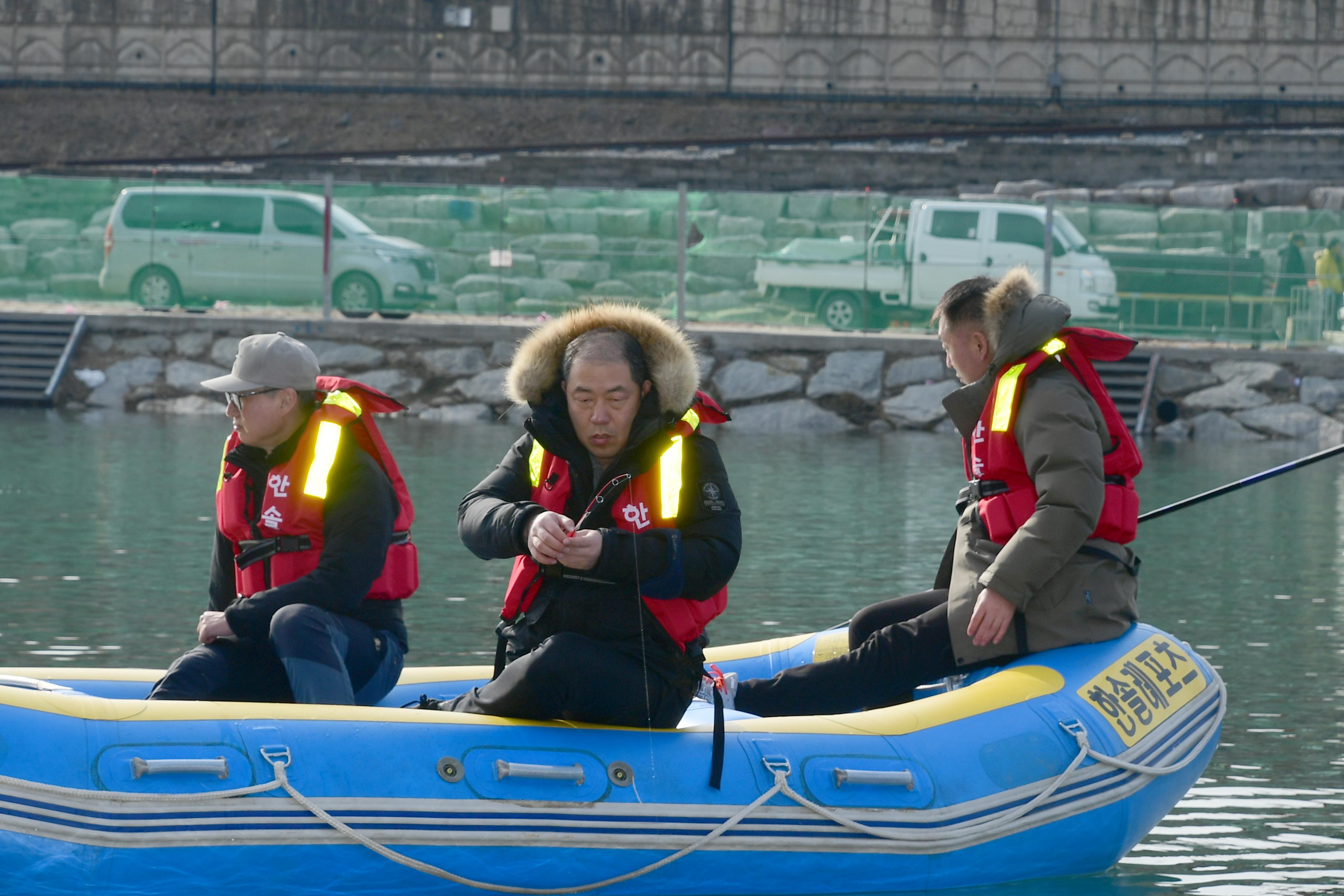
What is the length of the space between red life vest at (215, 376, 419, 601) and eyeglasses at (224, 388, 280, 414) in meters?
0.10

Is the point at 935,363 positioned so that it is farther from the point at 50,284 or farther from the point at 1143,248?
the point at 50,284

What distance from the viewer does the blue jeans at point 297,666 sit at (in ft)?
16.3

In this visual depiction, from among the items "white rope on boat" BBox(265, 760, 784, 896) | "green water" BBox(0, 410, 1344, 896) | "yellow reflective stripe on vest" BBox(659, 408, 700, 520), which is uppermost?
"yellow reflective stripe on vest" BBox(659, 408, 700, 520)

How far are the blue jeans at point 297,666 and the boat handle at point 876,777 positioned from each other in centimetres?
129

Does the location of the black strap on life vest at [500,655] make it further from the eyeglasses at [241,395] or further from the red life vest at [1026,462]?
the red life vest at [1026,462]

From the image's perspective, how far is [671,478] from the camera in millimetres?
4578

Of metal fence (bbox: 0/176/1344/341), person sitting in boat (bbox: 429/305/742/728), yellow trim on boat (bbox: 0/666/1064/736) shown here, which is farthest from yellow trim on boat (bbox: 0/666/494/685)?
metal fence (bbox: 0/176/1344/341)

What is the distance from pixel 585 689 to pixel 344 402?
3.79 feet

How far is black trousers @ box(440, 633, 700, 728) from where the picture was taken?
4.64 m

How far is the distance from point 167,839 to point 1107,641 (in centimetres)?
267

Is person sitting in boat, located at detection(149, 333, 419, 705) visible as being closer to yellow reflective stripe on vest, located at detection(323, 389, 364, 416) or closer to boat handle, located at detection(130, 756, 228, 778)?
yellow reflective stripe on vest, located at detection(323, 389, 364, 416)

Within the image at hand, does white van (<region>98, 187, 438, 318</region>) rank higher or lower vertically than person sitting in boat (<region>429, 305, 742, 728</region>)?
higher

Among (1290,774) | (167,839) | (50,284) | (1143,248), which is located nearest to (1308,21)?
(1143,248)

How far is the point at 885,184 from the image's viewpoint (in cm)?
3394
